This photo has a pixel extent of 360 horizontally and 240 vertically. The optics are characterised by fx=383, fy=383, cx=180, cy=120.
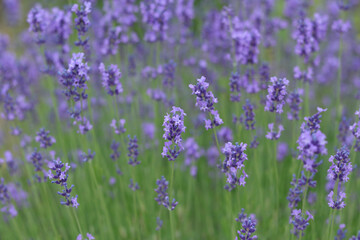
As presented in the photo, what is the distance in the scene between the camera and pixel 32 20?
340 cm

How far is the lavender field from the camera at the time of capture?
269 centimetres

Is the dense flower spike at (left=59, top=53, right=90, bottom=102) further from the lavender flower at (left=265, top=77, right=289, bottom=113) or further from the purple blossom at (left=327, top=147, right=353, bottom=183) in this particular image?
the purple blossom at (left=327, top=147, right=353, bottom=183)

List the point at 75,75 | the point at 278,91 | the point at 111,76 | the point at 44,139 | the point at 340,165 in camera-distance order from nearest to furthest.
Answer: the point at 340,165 < the point at 278,91 < the point at 75,75 < the point at 111,76 < the point at 44,139

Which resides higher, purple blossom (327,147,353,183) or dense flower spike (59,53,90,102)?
dense flower spike (59,53,90,102)

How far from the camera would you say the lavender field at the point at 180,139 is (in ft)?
8.81

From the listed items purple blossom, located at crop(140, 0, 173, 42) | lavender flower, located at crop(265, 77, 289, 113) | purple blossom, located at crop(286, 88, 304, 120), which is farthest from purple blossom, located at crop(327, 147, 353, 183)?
purple blossom, located at crop(140, 0, 173, 42)

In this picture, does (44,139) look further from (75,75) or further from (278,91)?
(278,91)

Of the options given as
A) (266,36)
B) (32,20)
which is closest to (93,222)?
(32,20)

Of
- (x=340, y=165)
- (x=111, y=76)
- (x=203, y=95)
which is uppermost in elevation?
(x=111, y=76)

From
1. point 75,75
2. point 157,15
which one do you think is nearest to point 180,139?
point 75,75

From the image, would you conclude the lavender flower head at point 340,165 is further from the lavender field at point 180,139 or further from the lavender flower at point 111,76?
the lavender flower at point 111,76

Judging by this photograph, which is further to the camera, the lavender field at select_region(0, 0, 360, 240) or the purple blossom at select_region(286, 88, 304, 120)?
the purple blossom at select_region(286, 88, 304, 120)

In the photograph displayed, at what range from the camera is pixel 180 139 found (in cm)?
234

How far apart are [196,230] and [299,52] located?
2.05m
